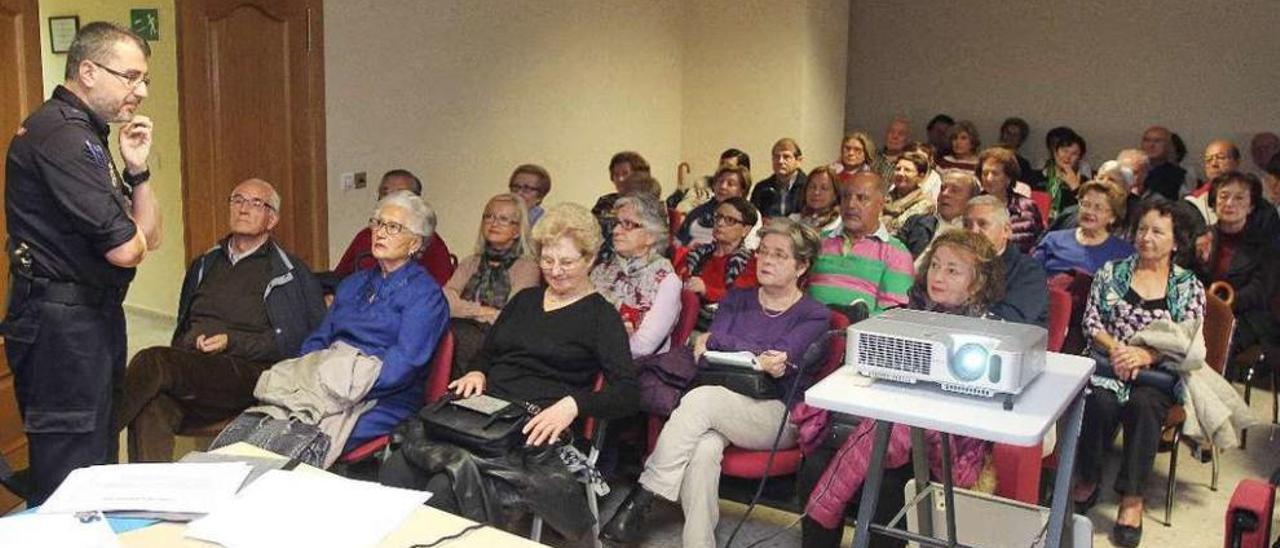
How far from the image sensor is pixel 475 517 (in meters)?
2.88

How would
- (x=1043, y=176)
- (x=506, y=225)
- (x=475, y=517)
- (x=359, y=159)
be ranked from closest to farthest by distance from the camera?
1. (x=475, y=517)
2. (x=506, y=225)
3. (x=359, y=159)
4. (x=1043, y=176)

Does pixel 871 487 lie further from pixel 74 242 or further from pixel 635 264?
pixel 74 242

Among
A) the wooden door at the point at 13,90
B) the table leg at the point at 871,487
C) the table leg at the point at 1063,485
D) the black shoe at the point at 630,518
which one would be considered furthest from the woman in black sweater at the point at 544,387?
the wooden door at the point at 13,90

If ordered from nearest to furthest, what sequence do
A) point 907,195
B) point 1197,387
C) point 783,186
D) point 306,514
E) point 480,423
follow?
1. point 306,514
2. point 480,423
3. point 1197,387
4. point 907,195
5. point 783,186

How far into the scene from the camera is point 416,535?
1.87 metres

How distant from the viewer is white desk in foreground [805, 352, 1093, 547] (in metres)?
2.03

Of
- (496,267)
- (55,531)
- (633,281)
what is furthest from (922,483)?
(496,267)

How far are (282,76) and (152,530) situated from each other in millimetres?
3578

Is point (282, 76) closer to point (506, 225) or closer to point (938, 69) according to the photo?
point (506, 225)

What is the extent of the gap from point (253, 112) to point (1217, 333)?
3.83m

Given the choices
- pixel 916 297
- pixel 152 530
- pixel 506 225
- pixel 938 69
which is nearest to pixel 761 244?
pixel 916 297

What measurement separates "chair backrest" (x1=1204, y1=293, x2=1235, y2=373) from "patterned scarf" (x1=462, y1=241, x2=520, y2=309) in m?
2.27

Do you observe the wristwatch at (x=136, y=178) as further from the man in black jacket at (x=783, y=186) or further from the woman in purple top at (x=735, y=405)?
the man in black jacket at (x=783, y=186)

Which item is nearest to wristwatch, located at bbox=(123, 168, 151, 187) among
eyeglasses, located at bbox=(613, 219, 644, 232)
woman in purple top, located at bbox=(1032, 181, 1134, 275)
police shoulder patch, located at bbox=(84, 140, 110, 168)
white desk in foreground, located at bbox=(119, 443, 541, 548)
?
police shoulder patch, located at bbox=(84, 140, 110, 168)
